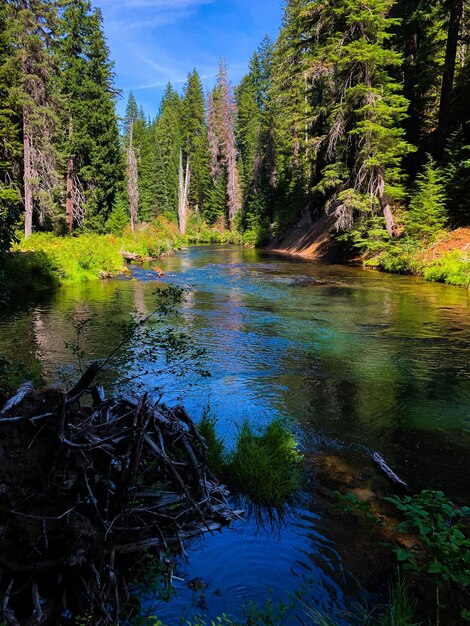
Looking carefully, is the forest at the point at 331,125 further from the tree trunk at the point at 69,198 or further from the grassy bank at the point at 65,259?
the grassy bank at the point at 65,259

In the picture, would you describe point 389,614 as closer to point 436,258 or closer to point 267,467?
point 267,467

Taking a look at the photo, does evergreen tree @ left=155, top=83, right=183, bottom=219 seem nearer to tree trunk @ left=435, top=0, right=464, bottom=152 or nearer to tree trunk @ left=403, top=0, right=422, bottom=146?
tree trunk @ left=403, top=0, right=422, bottom=146

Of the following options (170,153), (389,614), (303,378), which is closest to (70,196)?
(303,378)

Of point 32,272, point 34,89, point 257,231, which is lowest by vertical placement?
point 32,272

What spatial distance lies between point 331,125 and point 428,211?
28.1 feet

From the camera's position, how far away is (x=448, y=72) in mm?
23641

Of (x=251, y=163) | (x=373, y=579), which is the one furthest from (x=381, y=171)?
(x=251, y=163)

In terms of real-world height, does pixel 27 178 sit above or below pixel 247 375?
above

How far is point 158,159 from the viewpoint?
229 ft

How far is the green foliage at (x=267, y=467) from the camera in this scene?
16.2ft

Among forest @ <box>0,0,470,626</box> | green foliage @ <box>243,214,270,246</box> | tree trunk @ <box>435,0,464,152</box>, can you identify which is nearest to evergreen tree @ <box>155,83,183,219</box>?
Answer: green foliage @ <box>243,214,270,246</box>

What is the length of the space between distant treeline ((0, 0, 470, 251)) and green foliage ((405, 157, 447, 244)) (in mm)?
69

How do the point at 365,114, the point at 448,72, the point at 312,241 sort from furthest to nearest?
the point at 312,241 < the point at 365,114 < the point at 448,72

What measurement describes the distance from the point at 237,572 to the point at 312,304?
12.8 m
